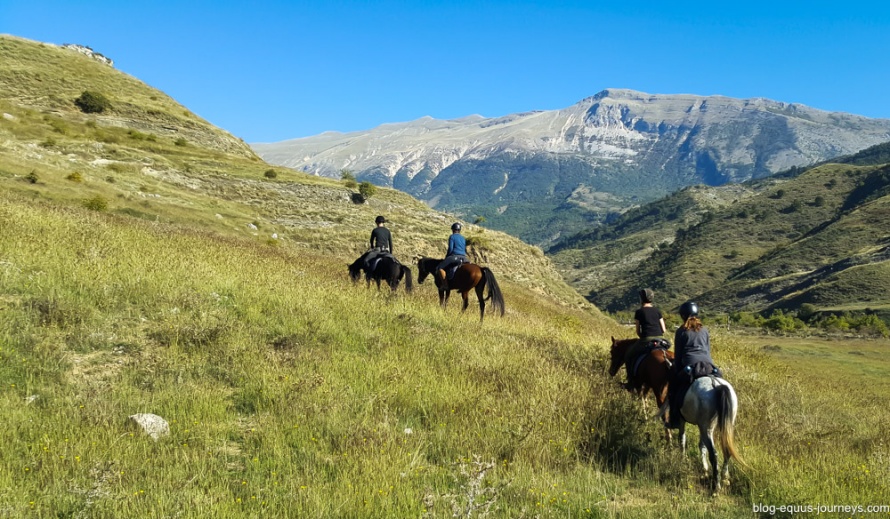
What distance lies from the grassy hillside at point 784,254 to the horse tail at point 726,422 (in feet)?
298

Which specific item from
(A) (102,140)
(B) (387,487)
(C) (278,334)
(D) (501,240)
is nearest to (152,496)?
(B) (387,487)

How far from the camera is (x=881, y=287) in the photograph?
277ft

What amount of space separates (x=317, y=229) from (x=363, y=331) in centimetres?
2901

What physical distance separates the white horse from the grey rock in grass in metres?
6.56

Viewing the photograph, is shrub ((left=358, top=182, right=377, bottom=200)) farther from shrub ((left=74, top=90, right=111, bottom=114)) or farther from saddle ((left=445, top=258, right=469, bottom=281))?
saddle ((left=445, top=258, right=469, bottom=281))

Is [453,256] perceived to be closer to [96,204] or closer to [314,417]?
[314,417]

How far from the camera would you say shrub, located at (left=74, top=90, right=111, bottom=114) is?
175 ft

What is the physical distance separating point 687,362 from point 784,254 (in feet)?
476

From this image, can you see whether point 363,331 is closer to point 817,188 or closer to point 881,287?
point 881,287

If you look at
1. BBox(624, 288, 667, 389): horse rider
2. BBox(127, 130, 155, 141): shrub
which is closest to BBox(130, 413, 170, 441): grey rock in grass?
BBox(624, 288, 667, 389): horse rider

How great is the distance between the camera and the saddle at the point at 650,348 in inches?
355

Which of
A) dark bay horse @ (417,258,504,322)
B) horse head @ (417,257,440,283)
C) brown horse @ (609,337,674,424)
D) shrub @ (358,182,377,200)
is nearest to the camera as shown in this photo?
brown horse @ (609,337,674,424)

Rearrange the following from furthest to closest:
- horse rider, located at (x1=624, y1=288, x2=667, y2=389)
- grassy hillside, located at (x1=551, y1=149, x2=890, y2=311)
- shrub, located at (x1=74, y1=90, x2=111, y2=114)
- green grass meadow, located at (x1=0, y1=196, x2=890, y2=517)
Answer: grassy hillside, located at (x1=551, y1=149, x2=890, y2=311) < shrub, located at (x1=74, y1=90, x2=111, y2=114) < horse rider, located at (x1=624, y1=288, x2=667, y2=389) < green grass meadow, located at (x1=0, y1=196, x2=890, y2=517)

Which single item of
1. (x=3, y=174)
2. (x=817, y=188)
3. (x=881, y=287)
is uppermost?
(x=817, y=188)
